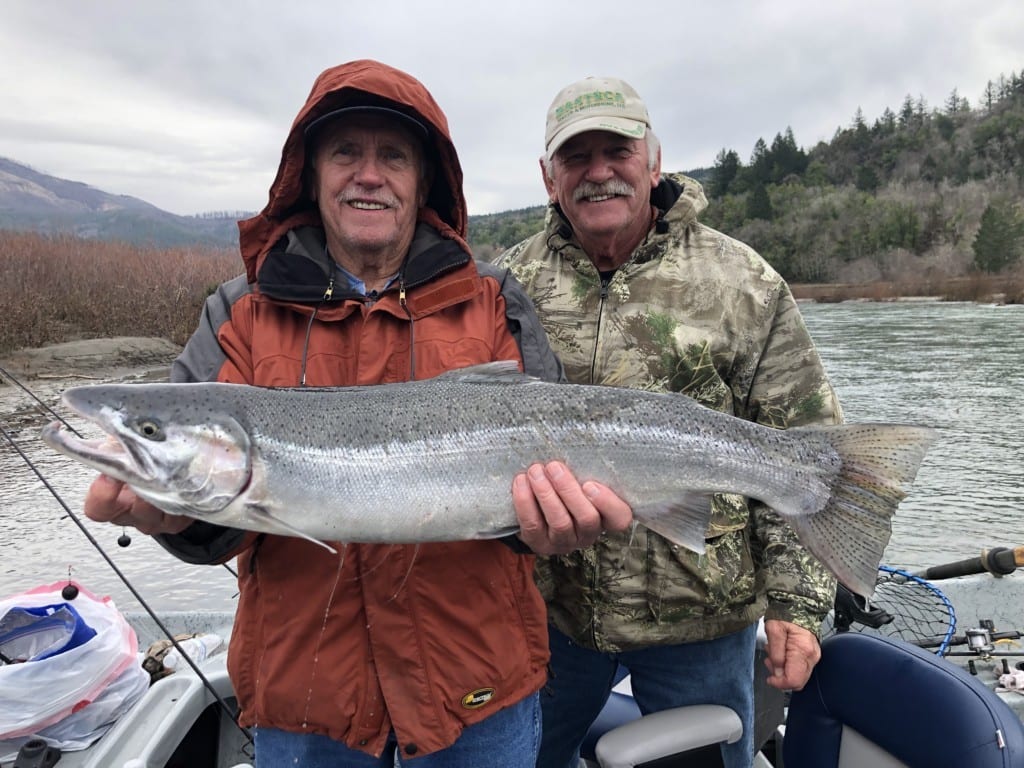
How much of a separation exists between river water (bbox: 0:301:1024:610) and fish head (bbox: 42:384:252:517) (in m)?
2.64

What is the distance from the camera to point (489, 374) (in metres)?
2.60

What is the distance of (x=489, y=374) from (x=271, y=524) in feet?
2.87

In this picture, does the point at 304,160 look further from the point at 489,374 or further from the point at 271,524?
the point at 271,524

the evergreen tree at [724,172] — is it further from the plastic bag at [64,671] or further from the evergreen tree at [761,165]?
the plastic bag at [64,671]

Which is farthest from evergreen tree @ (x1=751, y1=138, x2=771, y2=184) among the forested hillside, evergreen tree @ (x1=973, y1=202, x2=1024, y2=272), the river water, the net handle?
the net handle

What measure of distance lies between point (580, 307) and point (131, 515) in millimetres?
1919

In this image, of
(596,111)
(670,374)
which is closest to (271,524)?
(670,374)

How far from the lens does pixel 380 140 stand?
275 cm

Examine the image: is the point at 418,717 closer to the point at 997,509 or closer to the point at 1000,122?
the point at 997,509

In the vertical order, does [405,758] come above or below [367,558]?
below

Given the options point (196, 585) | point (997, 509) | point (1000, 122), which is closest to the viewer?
point (196, 585)

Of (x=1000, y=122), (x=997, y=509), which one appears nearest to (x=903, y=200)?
(x=1000, y=122)

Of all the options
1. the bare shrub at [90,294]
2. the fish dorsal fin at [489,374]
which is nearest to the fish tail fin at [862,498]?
the fish dorsal fin at [489,374]

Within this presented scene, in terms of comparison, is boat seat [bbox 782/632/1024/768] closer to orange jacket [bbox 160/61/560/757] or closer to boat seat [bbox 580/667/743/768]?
boat seat [bbox 580/667/743/768]
